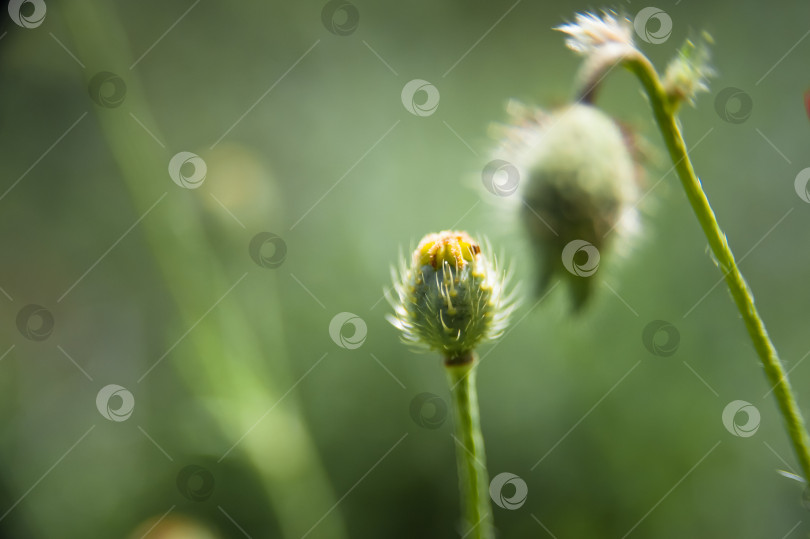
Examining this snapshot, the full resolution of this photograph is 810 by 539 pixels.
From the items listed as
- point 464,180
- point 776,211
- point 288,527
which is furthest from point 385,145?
point 288,527

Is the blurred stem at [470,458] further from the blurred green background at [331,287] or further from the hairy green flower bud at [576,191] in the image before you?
the blurred green background at [331,287]

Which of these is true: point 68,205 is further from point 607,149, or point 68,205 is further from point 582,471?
point 607,149

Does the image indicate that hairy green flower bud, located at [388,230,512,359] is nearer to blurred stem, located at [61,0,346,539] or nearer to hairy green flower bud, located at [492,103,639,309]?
hairy green flower bud, located at [492,103,639,309]

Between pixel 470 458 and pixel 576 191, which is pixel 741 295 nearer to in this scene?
pixel 576 191

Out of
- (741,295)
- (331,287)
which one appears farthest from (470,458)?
(331,287)

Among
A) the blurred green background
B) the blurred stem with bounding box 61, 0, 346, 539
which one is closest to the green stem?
the blurred green background

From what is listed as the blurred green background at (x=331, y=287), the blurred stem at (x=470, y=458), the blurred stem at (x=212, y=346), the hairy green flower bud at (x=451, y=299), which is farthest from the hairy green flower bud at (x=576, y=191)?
A: the blurred stem at (x=212, y=346)
